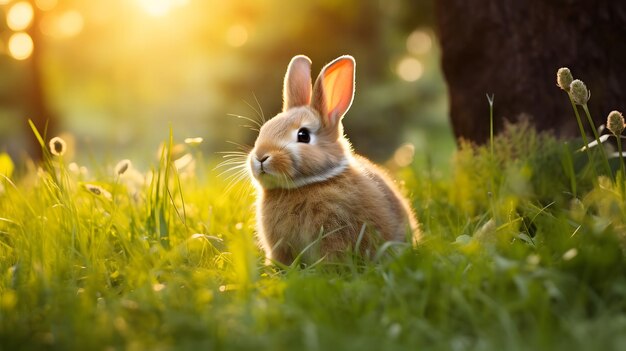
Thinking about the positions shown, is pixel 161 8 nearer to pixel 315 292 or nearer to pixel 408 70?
pixel 408 70

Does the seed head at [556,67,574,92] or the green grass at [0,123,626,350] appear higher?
the seed head at [556,67,574,92]

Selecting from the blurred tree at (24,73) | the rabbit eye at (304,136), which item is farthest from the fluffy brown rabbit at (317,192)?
the blurred tree at (24,73)

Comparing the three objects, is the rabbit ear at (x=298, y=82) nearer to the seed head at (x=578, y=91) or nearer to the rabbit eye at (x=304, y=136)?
the rabbit eye at (x=304, y=136)

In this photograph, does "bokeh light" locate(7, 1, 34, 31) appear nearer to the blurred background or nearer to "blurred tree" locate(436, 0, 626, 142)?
the blurred background

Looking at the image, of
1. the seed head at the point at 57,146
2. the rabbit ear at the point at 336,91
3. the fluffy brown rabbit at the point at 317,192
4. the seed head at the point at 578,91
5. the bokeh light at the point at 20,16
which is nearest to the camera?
the seed head at the point at 578,91

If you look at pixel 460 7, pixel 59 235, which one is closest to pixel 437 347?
pixel 59 235

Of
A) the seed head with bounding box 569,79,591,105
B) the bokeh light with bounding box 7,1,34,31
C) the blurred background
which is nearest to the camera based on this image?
the seed head with bounding box 569,79,591,105

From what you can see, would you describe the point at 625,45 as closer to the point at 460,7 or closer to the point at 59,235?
the point at 460,7

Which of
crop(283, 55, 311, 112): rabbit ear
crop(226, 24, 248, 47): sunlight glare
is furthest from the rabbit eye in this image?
crop(226, 24, 248, 47): sunlight glare
